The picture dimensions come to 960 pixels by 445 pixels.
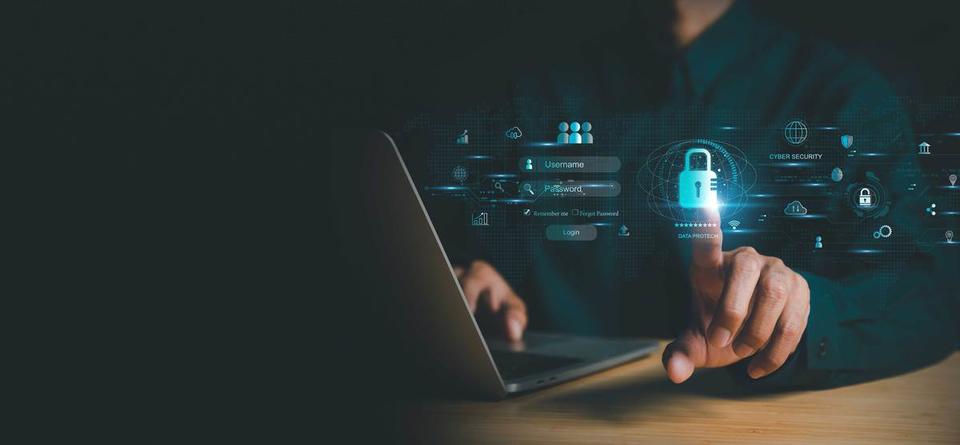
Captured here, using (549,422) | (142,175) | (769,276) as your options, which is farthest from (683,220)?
(142,175)

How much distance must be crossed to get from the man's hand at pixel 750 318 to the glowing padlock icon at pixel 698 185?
0.07ft

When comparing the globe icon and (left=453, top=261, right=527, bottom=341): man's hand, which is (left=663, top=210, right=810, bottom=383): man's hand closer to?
the globe icon

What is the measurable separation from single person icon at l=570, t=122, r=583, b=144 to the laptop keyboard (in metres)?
0.19

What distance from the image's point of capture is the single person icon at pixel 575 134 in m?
0.55

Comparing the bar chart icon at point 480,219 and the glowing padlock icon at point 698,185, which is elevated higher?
the glowing padlock icon at point 698,185

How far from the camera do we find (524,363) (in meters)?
0.57

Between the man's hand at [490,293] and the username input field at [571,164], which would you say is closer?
the username input field at [571,164]

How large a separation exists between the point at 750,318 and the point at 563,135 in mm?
209

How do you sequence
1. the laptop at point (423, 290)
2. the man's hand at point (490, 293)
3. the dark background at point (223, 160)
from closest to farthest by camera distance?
1. the laptop at point (423, 290)
2. the dark background at point (223, 160)
3. the man's hand at point (490, 293)

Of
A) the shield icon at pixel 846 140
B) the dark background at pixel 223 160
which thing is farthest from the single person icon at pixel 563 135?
the shield icon at pixel 846 140

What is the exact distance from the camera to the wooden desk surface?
1.34 feet

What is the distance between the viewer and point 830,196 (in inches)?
21.3

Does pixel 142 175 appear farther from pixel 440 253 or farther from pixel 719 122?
pixel 719 122

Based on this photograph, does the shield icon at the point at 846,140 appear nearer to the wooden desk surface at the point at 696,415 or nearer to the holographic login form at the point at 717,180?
the holographic login form at the point at 717,180
